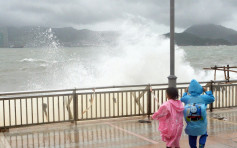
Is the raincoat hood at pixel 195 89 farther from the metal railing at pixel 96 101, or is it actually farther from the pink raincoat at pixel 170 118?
the metal railing at pixel 96 101

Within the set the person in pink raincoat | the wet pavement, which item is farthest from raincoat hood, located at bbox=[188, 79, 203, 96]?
the wet pavement

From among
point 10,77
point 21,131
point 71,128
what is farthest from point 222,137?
point 10,77

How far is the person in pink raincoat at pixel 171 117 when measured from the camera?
5438 millimetres

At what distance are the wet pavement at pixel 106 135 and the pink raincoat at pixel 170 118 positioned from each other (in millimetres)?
1565

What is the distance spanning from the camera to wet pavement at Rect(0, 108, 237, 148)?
721cm

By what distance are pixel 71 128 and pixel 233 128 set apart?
172 inches

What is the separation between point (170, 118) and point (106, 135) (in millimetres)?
2924

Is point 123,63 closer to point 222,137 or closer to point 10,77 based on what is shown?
point 10,77

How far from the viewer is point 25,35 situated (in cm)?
10019

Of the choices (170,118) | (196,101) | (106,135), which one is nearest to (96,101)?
(106,135)

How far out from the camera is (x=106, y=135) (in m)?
8.02

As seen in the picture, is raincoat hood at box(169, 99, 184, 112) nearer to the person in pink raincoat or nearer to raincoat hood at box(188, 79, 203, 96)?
the person in pink raincoat

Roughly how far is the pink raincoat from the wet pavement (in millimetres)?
1565

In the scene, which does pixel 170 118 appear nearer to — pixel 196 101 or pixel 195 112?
pixel 195 112
